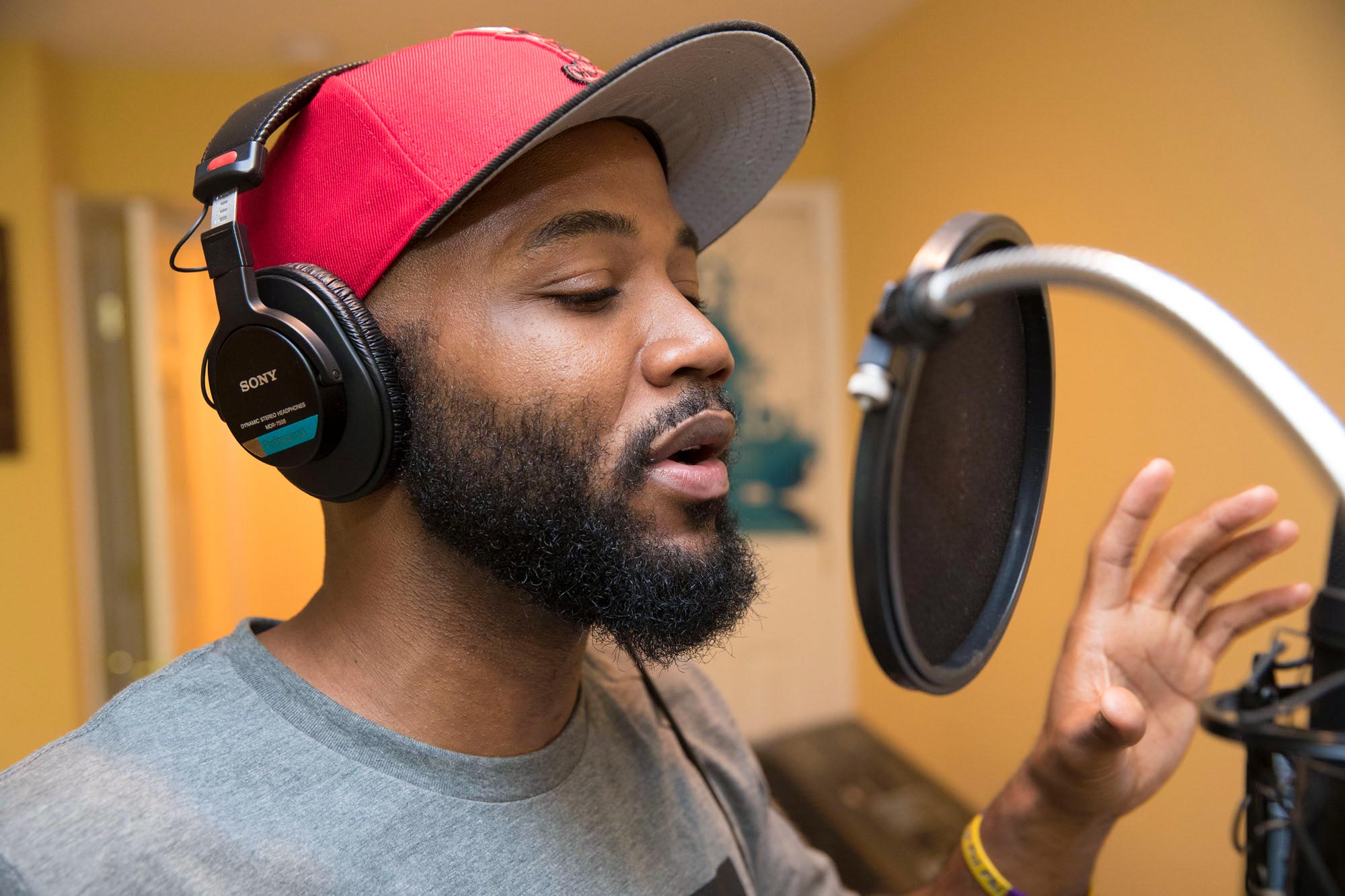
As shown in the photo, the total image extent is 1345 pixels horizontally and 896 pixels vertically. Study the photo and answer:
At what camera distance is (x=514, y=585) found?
0.79 metres

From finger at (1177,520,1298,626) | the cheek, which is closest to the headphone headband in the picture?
the cheek

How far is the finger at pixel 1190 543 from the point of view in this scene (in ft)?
2.55

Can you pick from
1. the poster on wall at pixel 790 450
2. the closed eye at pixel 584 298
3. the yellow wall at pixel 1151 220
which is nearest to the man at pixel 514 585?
the closed eye at pixel 584 298

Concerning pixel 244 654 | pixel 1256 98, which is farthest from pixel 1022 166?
pixel 244 654

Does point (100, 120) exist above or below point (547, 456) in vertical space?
above

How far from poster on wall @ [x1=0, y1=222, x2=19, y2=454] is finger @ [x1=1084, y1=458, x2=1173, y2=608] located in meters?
3.46

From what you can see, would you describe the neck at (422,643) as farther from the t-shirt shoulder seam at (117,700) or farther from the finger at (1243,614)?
the finger at (1243,614)

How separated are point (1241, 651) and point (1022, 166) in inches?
53.2

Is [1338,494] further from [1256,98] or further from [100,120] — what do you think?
[100,120]

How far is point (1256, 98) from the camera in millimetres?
1742

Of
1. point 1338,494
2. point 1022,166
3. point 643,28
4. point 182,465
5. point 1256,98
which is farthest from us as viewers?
point 182,465

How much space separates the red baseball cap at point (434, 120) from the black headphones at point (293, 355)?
4 cm

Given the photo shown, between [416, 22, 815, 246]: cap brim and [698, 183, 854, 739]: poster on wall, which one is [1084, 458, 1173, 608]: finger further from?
[698, 183, 854, 739]: poster on wall

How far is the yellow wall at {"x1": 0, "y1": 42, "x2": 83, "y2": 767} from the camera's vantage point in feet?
9.84
